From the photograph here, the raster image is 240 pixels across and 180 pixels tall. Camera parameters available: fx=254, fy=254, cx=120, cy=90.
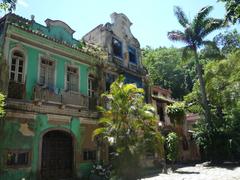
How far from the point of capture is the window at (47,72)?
14.4 m

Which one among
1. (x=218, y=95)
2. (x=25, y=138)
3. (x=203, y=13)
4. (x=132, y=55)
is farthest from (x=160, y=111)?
(x=25, y=138)

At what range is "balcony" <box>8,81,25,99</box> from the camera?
495 inches

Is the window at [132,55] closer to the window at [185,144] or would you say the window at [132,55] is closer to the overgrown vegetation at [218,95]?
the overgrown vegetation at [218,95]

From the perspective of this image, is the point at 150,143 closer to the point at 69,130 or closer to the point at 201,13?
the point at 69,130

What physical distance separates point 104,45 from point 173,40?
8.29m

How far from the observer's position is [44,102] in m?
13.7

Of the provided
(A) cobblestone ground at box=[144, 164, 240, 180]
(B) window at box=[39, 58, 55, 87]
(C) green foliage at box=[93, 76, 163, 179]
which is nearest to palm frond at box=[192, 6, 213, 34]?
(A) cobblestone ground at box=[144, 164, 240, 180]

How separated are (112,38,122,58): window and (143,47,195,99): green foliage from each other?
69.8 feet

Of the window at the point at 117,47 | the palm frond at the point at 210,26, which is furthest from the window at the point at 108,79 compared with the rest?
the palm frond at the point at 210,26

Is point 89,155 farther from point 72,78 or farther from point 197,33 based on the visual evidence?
point 197,33

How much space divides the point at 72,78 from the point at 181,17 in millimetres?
14486

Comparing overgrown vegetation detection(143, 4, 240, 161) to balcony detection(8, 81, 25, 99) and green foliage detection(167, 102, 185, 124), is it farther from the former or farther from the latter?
balcony detection(8, 81, 25, 99)

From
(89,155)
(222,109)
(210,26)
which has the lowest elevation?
(89,155)

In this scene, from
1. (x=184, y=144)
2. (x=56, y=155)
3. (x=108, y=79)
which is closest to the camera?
(x=56, y=155)
